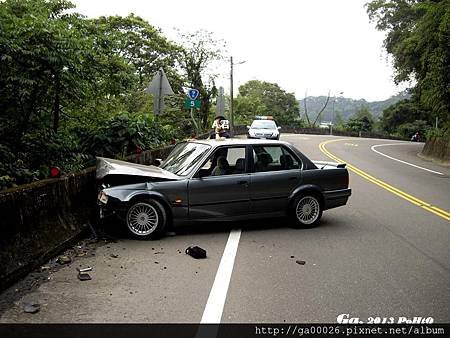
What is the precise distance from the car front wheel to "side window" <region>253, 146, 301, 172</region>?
1.90 feet

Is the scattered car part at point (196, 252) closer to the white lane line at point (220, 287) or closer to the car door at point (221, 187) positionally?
the white lane line at point (220, 287)

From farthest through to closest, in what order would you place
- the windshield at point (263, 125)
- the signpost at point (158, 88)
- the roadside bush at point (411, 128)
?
the roadside bush at point (411, 128) < the windshield at point (263, 125) < the signpost at point (158, 88)

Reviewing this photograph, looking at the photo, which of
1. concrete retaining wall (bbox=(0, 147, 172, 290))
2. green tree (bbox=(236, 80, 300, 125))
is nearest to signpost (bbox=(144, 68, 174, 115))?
concrete retaining wall (bbox=(0, 147, 172, 290))

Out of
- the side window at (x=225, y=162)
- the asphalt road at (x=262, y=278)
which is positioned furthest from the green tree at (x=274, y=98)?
the asphalt road at (x=262, y=278)

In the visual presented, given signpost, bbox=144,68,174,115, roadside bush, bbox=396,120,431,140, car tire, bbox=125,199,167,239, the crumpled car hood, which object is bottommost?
roadside bush, bbox=396,120,431,140

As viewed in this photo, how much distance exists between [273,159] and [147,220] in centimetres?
240

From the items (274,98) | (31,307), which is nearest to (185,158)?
(31,307)

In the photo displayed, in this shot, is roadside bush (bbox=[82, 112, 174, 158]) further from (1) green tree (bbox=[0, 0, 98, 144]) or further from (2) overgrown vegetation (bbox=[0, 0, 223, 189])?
(1) green tree (bbox=[0, 0, 98, 144])

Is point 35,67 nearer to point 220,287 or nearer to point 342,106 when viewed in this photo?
point 220,287

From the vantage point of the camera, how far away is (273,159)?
773cm

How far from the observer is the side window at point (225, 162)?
7.29m

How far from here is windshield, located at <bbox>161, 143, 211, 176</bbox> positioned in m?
7.30

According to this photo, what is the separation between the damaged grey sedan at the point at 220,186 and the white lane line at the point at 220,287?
766 millimetres

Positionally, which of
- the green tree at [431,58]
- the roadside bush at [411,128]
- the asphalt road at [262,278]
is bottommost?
the roadside bush at [411,128]
